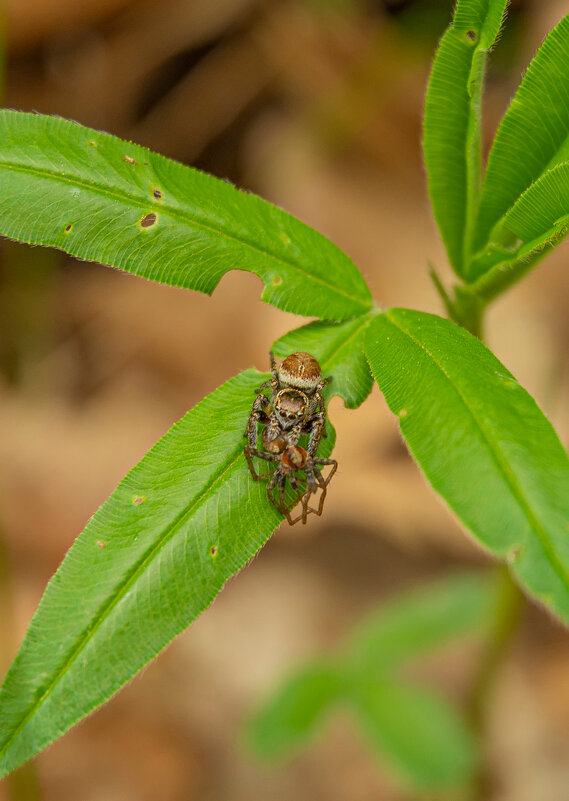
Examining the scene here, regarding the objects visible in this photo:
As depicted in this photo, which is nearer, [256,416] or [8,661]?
[256,416]

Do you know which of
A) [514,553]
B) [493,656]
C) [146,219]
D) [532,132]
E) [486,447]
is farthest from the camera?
[493,656]

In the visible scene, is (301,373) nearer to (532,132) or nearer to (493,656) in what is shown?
(532,132)

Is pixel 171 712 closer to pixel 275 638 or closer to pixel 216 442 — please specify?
pixel 275 638

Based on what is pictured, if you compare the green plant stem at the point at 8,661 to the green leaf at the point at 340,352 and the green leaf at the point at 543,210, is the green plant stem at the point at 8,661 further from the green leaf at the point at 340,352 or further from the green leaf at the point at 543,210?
the green leaf at the point at 543,210

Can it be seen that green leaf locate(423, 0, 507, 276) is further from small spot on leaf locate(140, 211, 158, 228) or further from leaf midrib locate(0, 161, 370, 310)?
small spot on leaf locate(140, 211, 158, 228)

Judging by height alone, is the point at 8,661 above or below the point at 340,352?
below

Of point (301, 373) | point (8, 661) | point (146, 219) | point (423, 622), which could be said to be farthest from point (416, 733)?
point (146, 219)

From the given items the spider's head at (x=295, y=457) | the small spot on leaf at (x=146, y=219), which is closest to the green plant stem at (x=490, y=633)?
the spider's head at (x=295, y=457)
